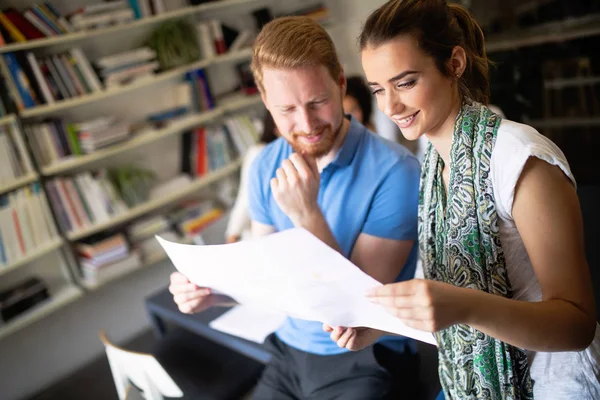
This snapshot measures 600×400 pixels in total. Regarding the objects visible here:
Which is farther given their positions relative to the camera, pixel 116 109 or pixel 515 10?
pixel 515 10

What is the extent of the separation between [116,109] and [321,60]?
2.17 metres

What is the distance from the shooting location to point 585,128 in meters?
3.51

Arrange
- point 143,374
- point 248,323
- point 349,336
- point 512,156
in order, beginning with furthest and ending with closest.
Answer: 1. point 248,323
2. point 143,374
3. point 349,336
4. point 512,156

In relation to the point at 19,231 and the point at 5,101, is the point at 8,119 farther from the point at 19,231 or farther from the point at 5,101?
the point at 19,231

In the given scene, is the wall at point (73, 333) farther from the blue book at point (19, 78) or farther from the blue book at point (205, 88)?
the blue book at point (205, 88)

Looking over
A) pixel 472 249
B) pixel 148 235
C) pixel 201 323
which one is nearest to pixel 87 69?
pixel 148 235

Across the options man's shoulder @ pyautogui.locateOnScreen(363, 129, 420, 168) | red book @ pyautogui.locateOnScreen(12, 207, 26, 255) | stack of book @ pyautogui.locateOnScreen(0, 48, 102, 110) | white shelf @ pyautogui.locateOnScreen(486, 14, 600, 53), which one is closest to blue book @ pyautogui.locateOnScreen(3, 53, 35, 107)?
stack of book @ pyautogui.locateOnScreen(0, 48, 102, 110)

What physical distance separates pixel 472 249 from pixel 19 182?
Answer: 7.54 feet

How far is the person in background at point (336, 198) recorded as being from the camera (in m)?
1.10

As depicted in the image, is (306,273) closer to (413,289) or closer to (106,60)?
(413,289)

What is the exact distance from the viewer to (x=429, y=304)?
594mm

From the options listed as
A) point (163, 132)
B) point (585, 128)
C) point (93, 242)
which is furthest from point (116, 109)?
point (585, 128)

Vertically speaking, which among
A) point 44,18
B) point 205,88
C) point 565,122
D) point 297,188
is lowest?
point 565,122

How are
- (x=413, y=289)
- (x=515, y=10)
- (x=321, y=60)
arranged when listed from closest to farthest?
1. (x=413, y=289)
2. (x=321, y=60)
3. (x=515, y=10)
